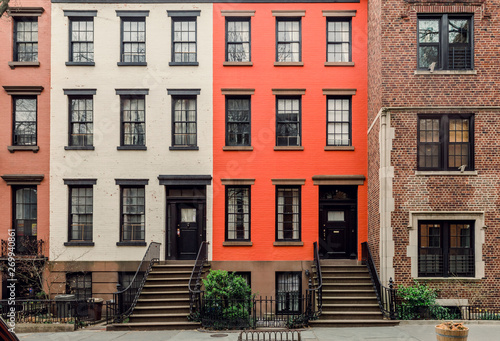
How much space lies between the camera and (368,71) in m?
18.5

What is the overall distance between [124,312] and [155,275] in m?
2.10

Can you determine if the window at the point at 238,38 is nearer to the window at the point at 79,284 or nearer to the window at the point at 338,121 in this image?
the window at the point at 338,121

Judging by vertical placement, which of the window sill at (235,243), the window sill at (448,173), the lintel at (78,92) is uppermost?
the lintel at (78,92)

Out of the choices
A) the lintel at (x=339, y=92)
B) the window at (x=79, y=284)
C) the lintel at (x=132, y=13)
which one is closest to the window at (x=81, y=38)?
the lintel at (x=132, y=13)

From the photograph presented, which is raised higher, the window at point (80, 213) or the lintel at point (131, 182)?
the lintel at point (131, 182)

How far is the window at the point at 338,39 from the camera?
18859 mm

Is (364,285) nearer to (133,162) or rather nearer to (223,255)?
(223,255)

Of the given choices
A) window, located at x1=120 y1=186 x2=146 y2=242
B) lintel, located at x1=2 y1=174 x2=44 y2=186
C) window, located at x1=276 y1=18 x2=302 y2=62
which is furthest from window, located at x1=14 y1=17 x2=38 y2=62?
window, located at x1=276 y1=18 x2=302 y2=62

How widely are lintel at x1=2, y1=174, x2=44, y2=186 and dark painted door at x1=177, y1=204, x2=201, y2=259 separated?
561 centimetres

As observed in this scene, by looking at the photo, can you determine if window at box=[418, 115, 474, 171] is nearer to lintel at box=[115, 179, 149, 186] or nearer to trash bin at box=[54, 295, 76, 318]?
lintel at box=[115, 179, 149, 186]

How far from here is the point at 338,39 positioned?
18891 millimetres

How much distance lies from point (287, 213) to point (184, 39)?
26.5 feet

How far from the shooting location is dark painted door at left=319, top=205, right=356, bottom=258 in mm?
18516

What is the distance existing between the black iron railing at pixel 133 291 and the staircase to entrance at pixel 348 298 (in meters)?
5.93
